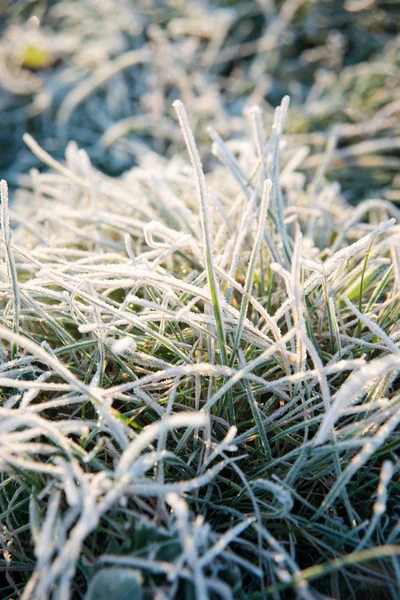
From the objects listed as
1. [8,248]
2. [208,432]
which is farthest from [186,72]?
[208,432]

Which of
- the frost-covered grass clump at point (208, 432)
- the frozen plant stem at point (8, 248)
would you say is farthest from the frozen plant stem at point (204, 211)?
the frozen plant stem at point (8, 248)

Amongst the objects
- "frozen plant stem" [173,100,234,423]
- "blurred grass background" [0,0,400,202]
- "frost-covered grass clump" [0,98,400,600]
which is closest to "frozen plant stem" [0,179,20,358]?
"frost-covered grass clump" [0,98,400,600]

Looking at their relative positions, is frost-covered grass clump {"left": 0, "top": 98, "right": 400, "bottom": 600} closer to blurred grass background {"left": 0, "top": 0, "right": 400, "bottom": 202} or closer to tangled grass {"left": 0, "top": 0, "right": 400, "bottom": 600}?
tangled grass {"left": 0, "top": 0, "right": 400, "bottom": 600}

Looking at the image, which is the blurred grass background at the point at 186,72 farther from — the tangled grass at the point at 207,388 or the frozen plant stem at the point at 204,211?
the frozen plant stem at the point at 204,211

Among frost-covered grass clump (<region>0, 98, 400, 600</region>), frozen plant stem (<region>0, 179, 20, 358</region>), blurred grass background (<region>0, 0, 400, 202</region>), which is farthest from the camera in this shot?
blurred grass background (<region>0, 0, 400, 202</region>)

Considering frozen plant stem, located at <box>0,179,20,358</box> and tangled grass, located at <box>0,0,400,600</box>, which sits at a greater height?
frozen plant stem, located at <box>0,179,20,358</box>

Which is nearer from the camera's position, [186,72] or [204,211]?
[204,211]

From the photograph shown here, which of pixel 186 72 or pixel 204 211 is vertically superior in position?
pixel 204 211

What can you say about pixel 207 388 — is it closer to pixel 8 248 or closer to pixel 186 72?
pixel 8 248

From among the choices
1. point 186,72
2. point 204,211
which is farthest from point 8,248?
point 186,72
